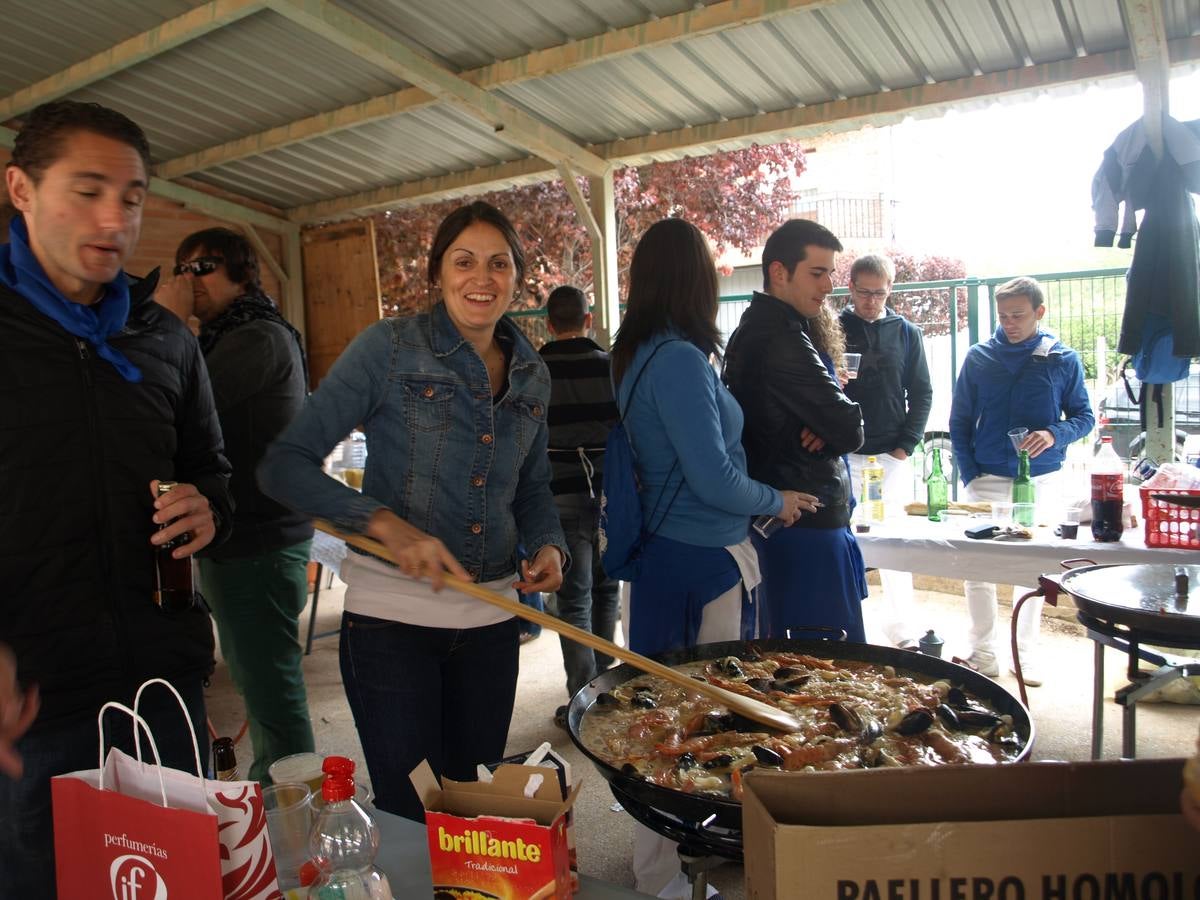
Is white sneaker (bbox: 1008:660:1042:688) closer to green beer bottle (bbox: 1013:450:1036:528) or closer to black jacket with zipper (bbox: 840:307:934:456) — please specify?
green beer bottle (bbox: 1013:450:1036:528)

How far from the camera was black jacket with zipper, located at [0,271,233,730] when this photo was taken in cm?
146

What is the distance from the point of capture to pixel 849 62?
5.02 meters

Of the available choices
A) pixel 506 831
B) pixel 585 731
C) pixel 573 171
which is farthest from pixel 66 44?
pixel 506 831

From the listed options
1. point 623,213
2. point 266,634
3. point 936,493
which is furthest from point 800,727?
point 623,213

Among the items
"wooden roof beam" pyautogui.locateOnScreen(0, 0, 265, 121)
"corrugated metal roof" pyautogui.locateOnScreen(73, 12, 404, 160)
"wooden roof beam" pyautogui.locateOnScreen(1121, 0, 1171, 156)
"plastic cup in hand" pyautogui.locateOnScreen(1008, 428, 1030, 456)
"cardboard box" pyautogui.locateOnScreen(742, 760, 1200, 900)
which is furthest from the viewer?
"corrugated metal roof" pyautogui.locateOnScreen(73, 12, 404, 160)

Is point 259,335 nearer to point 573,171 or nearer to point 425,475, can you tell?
point 425,475

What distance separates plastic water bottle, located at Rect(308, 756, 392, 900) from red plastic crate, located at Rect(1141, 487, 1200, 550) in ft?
10.6

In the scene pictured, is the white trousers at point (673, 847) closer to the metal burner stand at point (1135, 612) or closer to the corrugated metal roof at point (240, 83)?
the metal burner stand at point (1135, 612)

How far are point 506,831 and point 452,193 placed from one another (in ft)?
23.6

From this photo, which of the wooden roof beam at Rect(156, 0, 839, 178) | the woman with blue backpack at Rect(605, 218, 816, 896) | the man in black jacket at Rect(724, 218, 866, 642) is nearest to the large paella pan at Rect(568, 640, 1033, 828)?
the woman with blue backpack at Rect(605, 218, 816, 896)

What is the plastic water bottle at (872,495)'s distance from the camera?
4180 mm

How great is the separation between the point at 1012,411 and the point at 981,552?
1406 mm

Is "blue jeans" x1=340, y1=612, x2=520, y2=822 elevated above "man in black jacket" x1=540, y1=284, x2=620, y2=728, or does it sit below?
below

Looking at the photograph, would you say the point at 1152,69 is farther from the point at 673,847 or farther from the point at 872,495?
the point at 673,847
